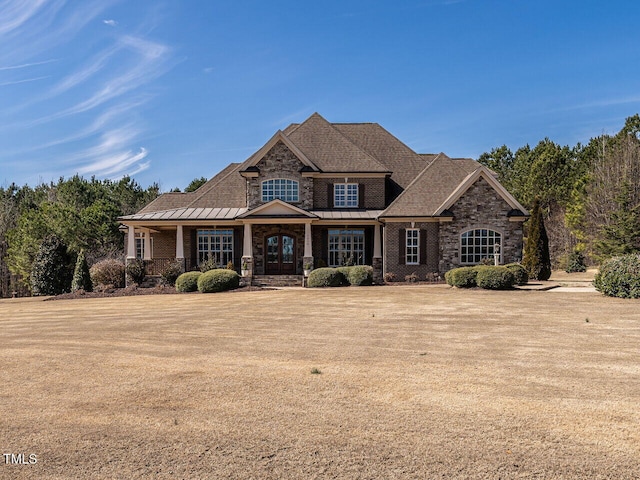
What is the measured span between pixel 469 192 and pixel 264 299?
13.2 m

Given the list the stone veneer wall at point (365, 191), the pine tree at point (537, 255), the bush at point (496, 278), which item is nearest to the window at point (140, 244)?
the stone veneer wall at point (365, 191)

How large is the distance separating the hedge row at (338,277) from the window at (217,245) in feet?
21.4

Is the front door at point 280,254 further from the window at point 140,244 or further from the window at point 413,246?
the window at point 140,244

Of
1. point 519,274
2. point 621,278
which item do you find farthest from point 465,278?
point 621,278

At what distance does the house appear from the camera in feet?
88.4

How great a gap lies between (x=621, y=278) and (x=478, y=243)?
9.36 metres

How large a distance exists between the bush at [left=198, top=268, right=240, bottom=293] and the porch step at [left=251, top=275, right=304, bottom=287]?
2.78m

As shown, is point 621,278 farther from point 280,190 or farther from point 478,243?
point 280,190

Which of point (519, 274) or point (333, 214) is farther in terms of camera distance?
point (333, 214)

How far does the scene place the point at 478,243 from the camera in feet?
88.9

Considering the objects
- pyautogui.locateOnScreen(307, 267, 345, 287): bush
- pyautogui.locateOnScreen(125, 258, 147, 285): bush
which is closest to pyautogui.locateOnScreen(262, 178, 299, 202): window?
pyautogui.locateOnScreen(307, 267, 345, 287): bush

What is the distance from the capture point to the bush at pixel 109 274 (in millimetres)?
28516

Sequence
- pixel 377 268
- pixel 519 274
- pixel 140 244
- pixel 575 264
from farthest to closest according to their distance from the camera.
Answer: pixel 575 264, pixel 140 244, pixel 377 268, pixel 519 274

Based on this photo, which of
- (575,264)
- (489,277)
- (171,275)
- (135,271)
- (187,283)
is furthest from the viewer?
(575,264)
